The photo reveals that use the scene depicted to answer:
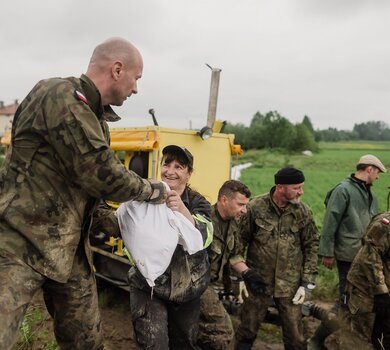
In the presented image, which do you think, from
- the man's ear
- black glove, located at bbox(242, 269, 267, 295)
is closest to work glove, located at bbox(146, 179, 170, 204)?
the man's ear

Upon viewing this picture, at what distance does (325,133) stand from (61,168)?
7662 cm

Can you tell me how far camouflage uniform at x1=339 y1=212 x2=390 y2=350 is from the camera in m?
3.22

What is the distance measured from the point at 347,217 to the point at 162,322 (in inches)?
108

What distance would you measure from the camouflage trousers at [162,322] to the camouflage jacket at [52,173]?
76cm

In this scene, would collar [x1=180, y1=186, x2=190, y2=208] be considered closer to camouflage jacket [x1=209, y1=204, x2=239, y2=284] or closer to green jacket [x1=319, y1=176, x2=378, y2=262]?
camouflage jacket [x1=209, y1=204, x2=239, y2=284]

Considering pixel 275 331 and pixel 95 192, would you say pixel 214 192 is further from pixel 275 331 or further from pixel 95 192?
pixel 95 192

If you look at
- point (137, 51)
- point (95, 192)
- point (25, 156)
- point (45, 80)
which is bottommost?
point (95, 192)

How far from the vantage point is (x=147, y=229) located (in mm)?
2373

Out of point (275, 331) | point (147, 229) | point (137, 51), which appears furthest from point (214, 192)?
point (137, 51)

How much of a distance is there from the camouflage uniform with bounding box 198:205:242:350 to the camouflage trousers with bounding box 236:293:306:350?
22.3 inches

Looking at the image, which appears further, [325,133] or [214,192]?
[325,133]

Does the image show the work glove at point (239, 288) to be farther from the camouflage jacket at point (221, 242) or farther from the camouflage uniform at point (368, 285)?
the camouflage uniform at point (368, 285)

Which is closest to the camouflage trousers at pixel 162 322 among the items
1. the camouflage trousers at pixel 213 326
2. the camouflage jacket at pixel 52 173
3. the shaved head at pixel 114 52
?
the camouflage trousers at pixel 213 326

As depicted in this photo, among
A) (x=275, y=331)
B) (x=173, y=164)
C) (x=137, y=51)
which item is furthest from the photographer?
(x=275, y=331)
